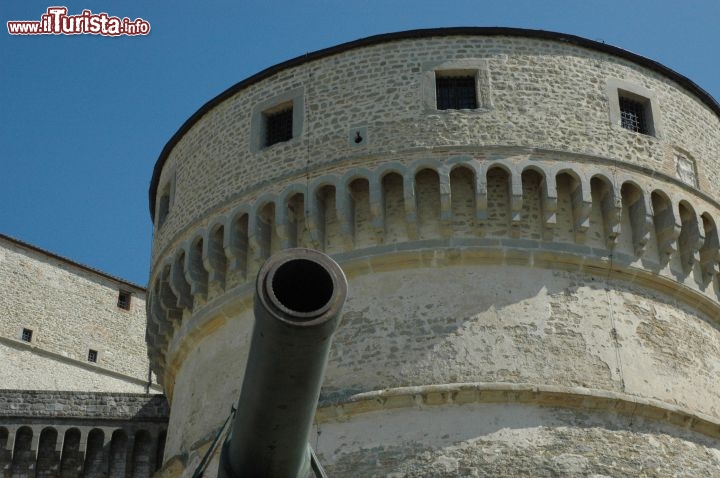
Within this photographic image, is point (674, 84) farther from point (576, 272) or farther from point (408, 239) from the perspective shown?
point (408, 239)

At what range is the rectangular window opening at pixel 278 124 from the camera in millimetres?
13812

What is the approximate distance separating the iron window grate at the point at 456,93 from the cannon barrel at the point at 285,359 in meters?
8.34

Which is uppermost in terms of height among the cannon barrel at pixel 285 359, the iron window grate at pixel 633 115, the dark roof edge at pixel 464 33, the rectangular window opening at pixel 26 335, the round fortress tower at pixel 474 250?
the rectangular window opening at pixel 26 335

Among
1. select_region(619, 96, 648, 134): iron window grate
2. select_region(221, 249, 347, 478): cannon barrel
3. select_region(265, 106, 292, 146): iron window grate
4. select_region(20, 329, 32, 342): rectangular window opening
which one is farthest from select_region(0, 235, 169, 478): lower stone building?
select_region(221, 249, 347, 478): cannon barrel

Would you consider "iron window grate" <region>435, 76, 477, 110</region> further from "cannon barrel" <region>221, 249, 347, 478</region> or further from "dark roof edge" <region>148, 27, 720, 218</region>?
"cannon barrel" <region>221, 249, 347, 478</region>

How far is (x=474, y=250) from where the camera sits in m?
12.3

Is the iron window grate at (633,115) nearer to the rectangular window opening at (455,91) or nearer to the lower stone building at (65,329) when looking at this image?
the rectangular window opening at (455,91)

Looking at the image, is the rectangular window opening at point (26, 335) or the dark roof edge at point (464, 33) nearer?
the dark roof edge at point (464, 33)

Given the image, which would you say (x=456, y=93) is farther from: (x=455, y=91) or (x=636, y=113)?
(x=636, y=113)

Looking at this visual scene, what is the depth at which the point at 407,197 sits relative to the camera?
487 inches

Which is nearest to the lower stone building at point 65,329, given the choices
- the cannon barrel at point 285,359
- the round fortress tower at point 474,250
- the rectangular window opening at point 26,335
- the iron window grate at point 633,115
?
the rectangular window opening at point 26,335

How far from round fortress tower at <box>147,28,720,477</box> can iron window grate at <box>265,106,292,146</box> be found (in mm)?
31

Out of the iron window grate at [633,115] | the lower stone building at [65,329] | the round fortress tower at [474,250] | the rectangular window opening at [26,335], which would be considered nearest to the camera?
the round fortress tower at [474,250]

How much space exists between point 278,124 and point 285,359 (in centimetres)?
929
